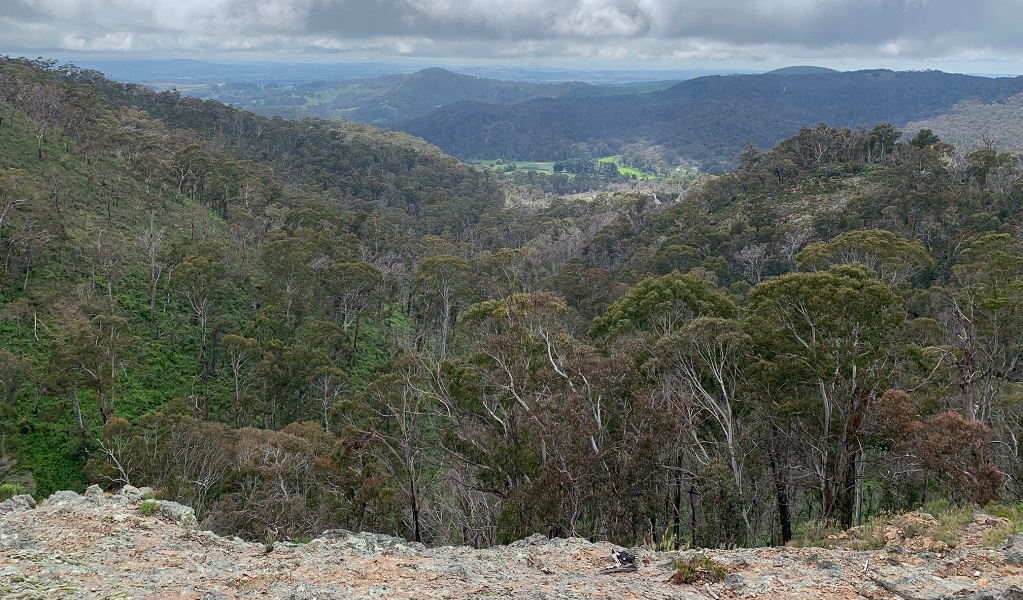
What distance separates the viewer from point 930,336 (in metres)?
21.6

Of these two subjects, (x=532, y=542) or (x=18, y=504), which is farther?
(x=532, y=542)

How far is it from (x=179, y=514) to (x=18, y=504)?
230cm

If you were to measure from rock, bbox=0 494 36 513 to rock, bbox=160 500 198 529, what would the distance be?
1.88m

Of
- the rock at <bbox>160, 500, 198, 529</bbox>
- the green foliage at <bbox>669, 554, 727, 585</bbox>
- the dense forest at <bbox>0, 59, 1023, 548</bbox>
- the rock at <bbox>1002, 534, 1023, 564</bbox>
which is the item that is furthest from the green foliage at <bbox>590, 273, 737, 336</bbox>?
the rock at <bbox>160, 500, 198, 529</bbox>

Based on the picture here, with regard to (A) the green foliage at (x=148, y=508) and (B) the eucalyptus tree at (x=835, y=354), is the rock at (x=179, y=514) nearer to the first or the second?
(A) the green foliage at (x=148, y=508)

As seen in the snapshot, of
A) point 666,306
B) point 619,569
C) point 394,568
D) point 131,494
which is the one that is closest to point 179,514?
point 131,494

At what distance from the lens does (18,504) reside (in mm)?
8875

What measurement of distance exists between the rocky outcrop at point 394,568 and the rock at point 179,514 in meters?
0.04

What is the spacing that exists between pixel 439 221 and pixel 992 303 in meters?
71.8

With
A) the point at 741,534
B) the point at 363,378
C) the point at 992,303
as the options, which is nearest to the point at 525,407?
the point at 741,534

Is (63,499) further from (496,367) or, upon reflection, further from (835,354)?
(835,354)

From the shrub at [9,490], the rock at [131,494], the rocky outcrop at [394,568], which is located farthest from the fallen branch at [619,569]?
the shrub at [9,490]

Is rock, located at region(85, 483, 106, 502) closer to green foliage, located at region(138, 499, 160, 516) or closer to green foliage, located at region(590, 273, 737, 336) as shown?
green foliage, located at region(138, 499, 160, 516)

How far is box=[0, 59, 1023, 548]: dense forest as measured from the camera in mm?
13789
